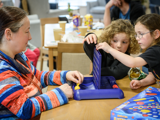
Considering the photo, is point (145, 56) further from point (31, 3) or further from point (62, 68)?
point (31, 3)

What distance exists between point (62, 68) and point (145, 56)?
85 centimetres

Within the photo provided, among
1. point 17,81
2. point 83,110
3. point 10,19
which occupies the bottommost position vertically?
point 83,110

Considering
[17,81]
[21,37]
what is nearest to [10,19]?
[21,37]

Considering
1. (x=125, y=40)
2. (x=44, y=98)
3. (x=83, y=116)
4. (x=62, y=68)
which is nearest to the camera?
(x=83, y=116)

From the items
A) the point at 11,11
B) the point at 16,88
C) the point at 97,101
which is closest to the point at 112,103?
the point at 97,101

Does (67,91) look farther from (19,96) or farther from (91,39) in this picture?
(91,39)

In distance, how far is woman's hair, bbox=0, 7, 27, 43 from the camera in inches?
35.4

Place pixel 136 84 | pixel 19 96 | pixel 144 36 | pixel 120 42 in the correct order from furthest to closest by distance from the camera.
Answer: pixel 120 42
pixel 144 36
pixel 136 84
pixel 19 96

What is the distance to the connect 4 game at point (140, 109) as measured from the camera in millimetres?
659

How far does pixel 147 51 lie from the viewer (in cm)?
109

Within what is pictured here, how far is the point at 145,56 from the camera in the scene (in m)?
1.06

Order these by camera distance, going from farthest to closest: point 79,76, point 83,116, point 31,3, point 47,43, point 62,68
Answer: point 31,3 < point 47,43 < point 62,68 < point 79,76 < point 83,116

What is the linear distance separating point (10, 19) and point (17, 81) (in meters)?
0.31

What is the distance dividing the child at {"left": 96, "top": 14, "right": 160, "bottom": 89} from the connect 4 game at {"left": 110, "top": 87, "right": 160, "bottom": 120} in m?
0.26
